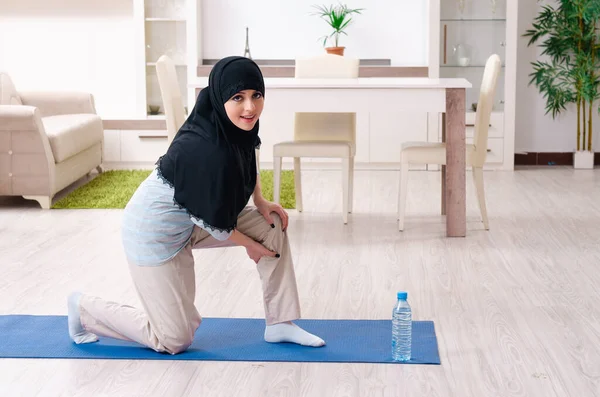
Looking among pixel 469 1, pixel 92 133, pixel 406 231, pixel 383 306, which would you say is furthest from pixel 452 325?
pixel 469 1

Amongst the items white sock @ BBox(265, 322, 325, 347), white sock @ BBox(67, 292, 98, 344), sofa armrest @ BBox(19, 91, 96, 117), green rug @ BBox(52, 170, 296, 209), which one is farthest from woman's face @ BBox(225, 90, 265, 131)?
sofa armrest @ BBox(19, 91, 96, 117)

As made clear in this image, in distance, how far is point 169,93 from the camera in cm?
497

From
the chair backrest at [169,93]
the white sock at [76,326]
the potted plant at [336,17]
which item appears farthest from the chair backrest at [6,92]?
the white sock at [76,326]

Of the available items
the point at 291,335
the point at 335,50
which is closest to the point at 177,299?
the point at 291,335

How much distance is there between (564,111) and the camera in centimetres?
732

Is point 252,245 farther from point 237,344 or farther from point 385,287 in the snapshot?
point 385,287

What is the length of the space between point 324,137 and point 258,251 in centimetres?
267

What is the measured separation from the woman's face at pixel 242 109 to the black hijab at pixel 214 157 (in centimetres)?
2

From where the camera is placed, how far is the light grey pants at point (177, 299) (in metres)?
2.84

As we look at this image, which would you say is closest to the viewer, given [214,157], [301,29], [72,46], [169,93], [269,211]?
[214,157]

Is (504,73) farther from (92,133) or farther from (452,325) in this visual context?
(452,325)

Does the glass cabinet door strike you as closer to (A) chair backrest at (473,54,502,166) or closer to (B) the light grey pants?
(A) chair backrest at (473,54,502,166)

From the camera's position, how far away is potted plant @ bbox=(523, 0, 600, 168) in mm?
6922

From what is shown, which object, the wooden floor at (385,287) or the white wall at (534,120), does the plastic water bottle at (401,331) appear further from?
the white wall at (534,120)
